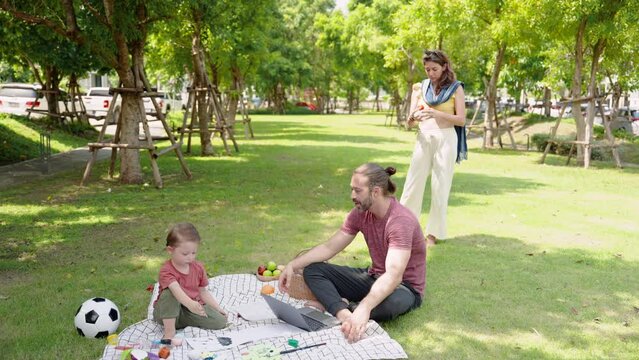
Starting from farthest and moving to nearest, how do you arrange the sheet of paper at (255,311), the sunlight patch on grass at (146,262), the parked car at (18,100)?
the parked car at (18,100) < the sunlight patch on grass at (146,262) < the sheet of paper at (255,311)

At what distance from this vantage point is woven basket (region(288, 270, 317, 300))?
220 inches

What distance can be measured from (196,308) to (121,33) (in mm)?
8373

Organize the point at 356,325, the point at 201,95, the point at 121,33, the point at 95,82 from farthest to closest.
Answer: the point at 95,82, the point at 201,95, the point at 121,33, the point at 356,325

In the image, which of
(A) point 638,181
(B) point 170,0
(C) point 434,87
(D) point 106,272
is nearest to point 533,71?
(A) point 638,181

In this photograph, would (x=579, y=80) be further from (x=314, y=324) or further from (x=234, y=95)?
(x=314, y=324)

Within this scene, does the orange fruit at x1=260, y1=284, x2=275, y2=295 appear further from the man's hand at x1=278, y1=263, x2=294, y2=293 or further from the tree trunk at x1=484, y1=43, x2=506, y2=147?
the tree trunk at x1=484, y1=43, x2=506, y2=147

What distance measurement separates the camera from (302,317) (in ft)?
16.4

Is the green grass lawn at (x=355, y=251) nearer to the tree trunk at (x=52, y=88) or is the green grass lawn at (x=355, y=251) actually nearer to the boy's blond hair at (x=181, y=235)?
the boy's blond hair at (x=181, y=235)

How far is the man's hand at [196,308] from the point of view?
4840 millimetres

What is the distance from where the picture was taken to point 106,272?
6.59m

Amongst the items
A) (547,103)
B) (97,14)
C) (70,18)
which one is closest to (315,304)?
(70,18)

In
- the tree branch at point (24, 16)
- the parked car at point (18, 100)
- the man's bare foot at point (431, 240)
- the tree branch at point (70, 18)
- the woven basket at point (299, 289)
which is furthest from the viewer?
the parked car at point (18, 100)

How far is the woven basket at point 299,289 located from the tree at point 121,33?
7552mm

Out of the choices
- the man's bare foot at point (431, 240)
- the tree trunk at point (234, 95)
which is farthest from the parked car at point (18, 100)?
the man's bare foot at point (431, 240)
